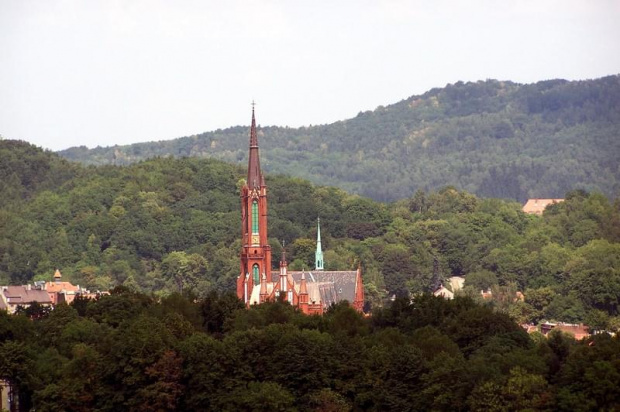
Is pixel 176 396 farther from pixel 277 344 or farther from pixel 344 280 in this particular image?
Answer: pixel 344 280

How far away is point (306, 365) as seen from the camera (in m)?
106

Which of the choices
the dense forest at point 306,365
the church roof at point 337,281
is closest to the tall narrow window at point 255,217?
the church roof at point 337,281

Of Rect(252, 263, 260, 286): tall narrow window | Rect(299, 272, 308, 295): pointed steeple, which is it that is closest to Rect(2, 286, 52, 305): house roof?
Rect(252, 263, 260, 286): tall narrow window

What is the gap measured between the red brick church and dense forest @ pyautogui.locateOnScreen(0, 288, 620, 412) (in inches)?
1026

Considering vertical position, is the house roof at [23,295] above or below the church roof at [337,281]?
below

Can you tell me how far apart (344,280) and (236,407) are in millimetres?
55117

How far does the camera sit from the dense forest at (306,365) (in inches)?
3777

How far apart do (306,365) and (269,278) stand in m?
50.9

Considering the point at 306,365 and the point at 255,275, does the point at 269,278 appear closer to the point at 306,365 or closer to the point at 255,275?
the point at 255,275

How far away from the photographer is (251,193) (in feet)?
536

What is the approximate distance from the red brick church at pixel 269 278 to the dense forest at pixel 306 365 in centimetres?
2606

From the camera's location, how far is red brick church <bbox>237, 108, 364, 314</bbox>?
5812 inches

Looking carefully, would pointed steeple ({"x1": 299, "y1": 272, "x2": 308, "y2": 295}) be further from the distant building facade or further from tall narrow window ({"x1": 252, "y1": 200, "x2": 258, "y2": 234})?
the distant building facade

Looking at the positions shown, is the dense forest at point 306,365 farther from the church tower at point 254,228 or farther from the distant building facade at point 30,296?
the distant building facade at point 30,296
